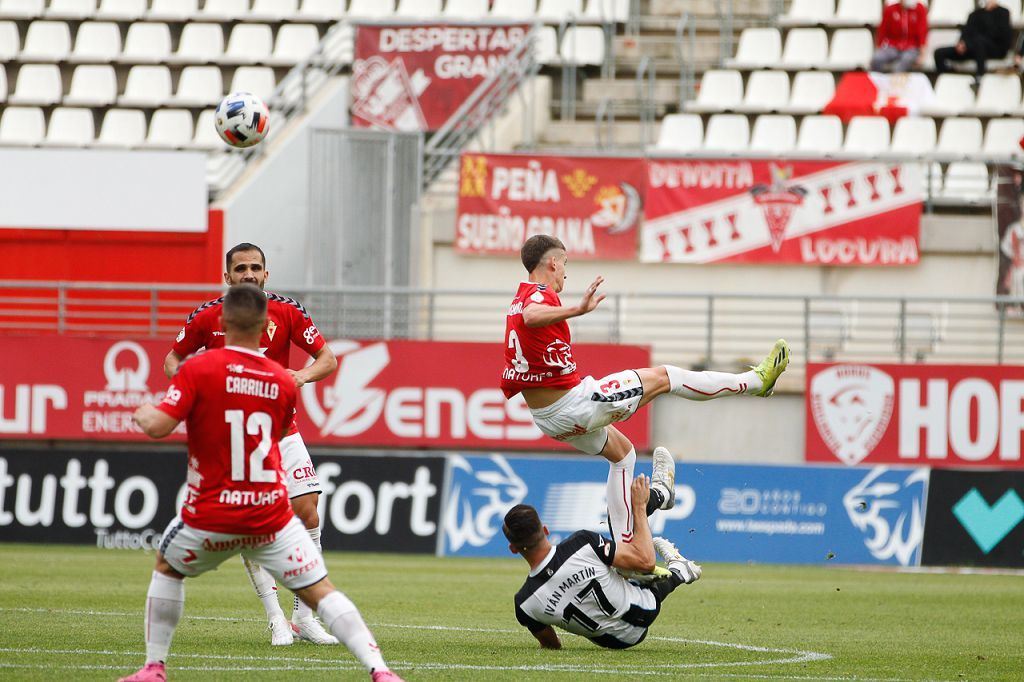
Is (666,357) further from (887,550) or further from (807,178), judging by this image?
(887,550)

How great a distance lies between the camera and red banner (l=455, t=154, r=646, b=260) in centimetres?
2161

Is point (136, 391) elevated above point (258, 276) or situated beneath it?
situated beneath

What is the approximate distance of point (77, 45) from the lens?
2622 centimetres

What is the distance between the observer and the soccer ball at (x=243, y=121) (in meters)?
11.0

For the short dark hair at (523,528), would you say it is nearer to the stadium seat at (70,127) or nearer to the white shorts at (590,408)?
the white shorts at (590,408)

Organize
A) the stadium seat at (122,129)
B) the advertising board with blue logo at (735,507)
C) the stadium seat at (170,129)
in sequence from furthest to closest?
the stadium seat at (122,129) < the stadium seat at (170,129) < the advertising board with blue logo at (735,507)

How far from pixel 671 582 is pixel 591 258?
1284cm

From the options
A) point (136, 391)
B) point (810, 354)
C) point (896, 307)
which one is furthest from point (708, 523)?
point (136, 391)

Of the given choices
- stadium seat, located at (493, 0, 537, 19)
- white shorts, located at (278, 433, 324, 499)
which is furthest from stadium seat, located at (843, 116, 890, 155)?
white shorts, located at (278, 433, 324, 499)

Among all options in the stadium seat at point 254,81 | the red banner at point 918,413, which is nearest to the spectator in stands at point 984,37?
the red banner at point 918,413

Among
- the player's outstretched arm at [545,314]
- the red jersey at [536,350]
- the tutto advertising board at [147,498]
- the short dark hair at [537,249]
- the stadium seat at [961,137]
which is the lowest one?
the tutto advertising board at [147,498]

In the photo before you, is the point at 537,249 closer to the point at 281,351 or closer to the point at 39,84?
the point at 281,351

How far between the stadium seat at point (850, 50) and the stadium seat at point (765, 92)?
85 cm

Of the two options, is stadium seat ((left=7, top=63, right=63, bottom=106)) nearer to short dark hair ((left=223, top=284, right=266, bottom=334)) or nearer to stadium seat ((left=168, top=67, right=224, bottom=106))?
stadium seat ((left=168, top=67, right=224, bottom=106))
